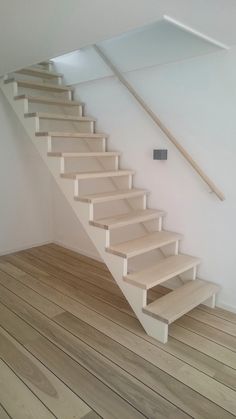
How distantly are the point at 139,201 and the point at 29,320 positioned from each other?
1.47 m

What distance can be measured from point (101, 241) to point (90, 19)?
4.98 feet

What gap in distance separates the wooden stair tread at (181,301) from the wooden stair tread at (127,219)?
655 millimetres

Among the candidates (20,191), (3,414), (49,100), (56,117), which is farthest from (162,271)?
(20,191)

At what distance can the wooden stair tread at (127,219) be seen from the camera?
95.7 inches

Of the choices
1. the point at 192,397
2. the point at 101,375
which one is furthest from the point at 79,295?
the point at 192,397

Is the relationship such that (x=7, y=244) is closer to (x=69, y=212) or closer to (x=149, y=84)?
(x=69, y=212)

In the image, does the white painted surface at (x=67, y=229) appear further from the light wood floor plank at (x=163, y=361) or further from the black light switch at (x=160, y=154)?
the black light switch at (x=160, y=154)

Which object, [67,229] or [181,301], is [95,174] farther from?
[67,229]

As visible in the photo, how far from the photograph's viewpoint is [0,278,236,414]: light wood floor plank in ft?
5.60

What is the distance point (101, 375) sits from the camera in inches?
72.2

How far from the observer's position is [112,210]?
136 inches

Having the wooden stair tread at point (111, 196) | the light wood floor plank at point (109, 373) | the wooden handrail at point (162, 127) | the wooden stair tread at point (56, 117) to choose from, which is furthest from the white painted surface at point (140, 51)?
the light wood floor plank at point (109, 373)

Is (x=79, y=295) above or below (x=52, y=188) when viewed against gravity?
below

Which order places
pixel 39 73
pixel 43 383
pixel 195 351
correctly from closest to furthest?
pixel 43 383
pixel 195 351
pixel 39 73
